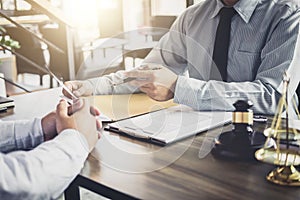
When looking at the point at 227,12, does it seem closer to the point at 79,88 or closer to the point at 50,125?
the point at 79,88

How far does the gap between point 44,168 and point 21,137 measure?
0.32 metres

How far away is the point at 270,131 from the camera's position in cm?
91

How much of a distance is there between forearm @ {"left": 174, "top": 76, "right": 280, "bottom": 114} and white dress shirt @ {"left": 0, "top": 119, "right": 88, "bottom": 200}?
52 cm

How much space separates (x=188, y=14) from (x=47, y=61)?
3.72 meters

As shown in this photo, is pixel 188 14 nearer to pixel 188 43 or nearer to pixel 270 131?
pixel 188 43

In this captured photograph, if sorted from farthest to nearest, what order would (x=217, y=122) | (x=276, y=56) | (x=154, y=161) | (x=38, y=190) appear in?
(x=276, y=56) < (x=217, y=122) < (x=154, y=161) < (x=38, y=190)

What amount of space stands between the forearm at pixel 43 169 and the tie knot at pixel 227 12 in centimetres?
103

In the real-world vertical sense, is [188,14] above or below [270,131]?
above

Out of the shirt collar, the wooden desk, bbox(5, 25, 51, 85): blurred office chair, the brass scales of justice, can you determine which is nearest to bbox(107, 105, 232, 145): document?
the wooden desk

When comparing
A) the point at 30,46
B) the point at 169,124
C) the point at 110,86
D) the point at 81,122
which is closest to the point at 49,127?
the point at 81,122

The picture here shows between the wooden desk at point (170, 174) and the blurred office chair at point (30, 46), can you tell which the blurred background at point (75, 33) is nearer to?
the blurred office chair at point (30, 46)

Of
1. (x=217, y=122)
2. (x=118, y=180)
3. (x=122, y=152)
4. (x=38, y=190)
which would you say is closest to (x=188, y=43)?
(x=217, y=122)

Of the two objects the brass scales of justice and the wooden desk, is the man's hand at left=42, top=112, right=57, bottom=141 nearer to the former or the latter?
the wooden desk

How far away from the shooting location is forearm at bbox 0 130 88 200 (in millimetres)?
793
